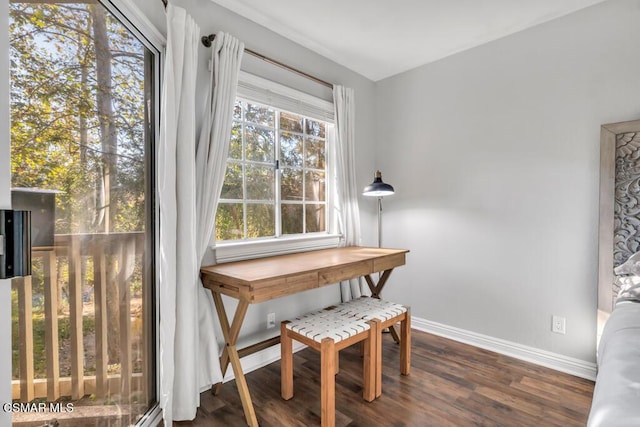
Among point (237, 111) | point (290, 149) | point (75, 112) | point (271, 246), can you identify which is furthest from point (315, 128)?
point (75, 112)

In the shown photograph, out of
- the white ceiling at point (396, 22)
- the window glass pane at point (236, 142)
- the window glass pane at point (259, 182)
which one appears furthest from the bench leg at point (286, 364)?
the white ceiling at point (396, 22)

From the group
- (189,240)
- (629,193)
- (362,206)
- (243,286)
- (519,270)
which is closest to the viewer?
(243,286)

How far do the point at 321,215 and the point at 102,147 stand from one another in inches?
72.6

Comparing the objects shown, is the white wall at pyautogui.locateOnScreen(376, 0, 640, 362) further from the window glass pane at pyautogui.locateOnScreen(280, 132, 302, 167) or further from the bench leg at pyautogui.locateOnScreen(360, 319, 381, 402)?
the bench leg at pyautogui.locateOnScreen(360, 319, 381, 402)

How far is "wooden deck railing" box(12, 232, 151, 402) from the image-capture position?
3.16ft

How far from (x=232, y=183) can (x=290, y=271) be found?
0.83 metres

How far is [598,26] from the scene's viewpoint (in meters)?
2.07

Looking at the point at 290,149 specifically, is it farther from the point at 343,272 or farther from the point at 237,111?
the point at 343,272

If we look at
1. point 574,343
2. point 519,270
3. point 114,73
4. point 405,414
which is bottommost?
point 405,414

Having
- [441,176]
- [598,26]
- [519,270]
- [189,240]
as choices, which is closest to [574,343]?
[519,270]

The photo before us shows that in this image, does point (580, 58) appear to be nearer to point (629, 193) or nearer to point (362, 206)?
point (629, 193)

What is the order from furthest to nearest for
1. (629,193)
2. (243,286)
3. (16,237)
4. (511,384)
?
(511,384) < (629,193) < (243,286) < (16,237)

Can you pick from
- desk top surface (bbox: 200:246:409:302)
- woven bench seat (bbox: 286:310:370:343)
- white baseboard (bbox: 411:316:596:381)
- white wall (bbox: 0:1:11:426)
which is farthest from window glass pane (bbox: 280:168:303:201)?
white wall (bbox: 0:1:11:426)

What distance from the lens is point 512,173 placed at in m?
2.44
